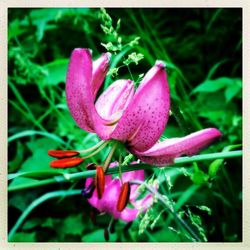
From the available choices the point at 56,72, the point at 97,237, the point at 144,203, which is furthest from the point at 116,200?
the point at 56,72

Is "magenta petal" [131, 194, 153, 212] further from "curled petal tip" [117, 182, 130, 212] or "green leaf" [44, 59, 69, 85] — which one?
"green leaf" [44, 59, 69, 85]

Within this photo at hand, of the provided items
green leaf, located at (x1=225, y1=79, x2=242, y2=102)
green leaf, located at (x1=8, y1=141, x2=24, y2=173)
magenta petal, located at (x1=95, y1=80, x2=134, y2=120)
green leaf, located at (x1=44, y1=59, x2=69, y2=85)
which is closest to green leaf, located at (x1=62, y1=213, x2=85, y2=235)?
green leaf, located at (x1=8, y1=141, x2=24, y2=173)

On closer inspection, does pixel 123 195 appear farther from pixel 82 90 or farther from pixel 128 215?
pixel 128 215

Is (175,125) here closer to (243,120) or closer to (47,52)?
(243,120)

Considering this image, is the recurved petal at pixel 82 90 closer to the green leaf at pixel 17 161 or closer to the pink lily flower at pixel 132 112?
the pink lily flower at pixel 132 112

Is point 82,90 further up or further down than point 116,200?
further up

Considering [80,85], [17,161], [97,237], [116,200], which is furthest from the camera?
[17,161]

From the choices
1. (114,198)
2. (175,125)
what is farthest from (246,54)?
(114,198)
